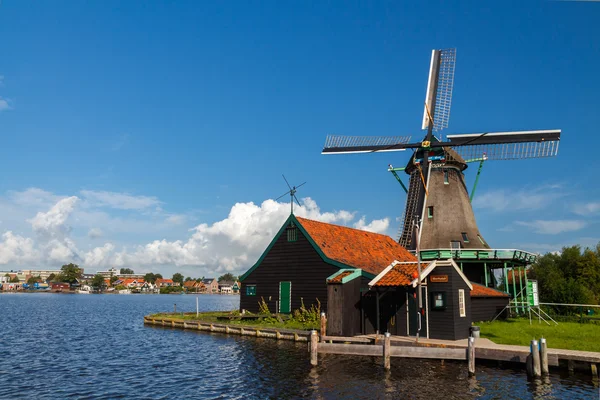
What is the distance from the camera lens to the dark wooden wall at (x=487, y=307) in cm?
3653

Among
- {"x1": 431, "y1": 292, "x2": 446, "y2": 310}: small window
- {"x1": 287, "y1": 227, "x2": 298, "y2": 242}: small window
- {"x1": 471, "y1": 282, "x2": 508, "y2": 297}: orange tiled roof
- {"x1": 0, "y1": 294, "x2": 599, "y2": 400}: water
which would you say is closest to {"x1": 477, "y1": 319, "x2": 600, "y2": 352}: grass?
{"x1": 471, "y1": 282, "x2": 508, "y2": 297}: orange tiled roof

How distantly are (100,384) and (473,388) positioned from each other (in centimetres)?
1521

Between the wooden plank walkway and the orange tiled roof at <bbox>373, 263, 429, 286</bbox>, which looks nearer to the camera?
the wooden plank walkway

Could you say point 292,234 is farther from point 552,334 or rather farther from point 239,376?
point 552,334

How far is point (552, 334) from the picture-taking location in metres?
28.3

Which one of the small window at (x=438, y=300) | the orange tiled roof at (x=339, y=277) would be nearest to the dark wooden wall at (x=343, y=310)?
the orange tiled roof at (x=339, y=277)

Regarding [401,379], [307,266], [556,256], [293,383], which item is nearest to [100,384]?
[293,383]

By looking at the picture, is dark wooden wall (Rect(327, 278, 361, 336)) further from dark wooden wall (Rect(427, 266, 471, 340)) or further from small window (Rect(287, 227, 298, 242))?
small window (Rect(287, 227, 298, 242))

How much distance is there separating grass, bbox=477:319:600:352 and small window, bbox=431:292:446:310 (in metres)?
3.25

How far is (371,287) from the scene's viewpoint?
28328mm

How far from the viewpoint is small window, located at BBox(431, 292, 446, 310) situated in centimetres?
2658

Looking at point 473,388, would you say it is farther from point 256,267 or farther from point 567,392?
point 256,267

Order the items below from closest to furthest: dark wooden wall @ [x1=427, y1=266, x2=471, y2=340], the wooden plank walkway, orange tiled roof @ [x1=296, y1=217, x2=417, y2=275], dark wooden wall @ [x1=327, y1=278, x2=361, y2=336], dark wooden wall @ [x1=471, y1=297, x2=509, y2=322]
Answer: the wooden plank walkway < dark wooden wall @ [x1=427, y1=266, x2=471, y2=340] < dark wooden wall @ [x1=327, y1=278, x2=361, y2=336] < orange tiled roof @ [x1=296, y1=217, x2=417, y2=275] < dark wooden wall @ [x1=471, y1=297, x2=509, y2=322]

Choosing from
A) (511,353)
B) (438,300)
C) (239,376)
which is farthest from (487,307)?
(239,376)
